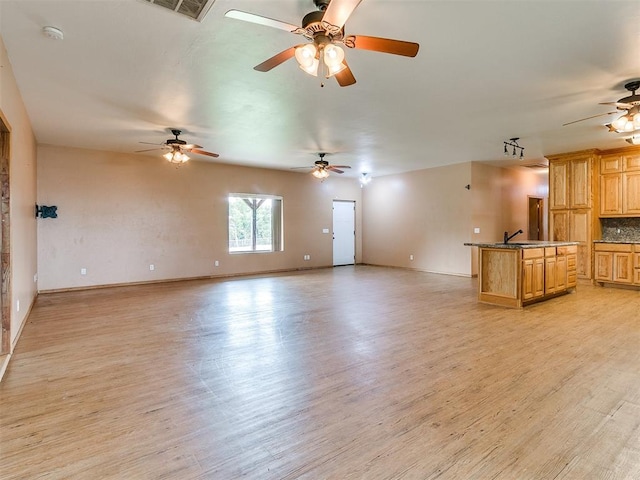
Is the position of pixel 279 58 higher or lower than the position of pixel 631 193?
higher

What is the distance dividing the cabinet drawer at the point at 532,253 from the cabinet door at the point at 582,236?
7.61 feet

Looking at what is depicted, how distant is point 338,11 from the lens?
2.07 metres

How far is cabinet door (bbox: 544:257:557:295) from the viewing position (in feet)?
18.2

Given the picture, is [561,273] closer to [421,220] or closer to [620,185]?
[620,185]

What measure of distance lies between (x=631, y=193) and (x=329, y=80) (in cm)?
666

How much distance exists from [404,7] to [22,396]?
3.90 metres

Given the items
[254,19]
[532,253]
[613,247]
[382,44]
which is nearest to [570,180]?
[613,247]

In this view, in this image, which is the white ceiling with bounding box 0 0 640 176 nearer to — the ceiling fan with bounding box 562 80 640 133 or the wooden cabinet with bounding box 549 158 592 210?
the ceiling fan with bounding box 562 80 640 133

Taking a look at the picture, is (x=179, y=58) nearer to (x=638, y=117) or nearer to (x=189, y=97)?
(x=189, y=97)

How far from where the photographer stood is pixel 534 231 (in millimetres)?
10328

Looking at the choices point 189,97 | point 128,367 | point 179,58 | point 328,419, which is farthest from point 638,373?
point 189,97

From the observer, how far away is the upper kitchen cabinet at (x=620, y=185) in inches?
261

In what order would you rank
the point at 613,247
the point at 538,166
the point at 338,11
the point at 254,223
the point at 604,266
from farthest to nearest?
Result: the point at 254,223
the point at 538,166
the point at 604,266
the point at 613,247
the point at 338,11

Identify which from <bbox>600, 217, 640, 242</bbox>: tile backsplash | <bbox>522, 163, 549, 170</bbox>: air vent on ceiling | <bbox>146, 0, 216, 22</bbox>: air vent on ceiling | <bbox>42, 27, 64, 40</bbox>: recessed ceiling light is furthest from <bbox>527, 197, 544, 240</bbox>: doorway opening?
<bbox>42, 27, 64, 40</bbox>: recessed ceiling light
